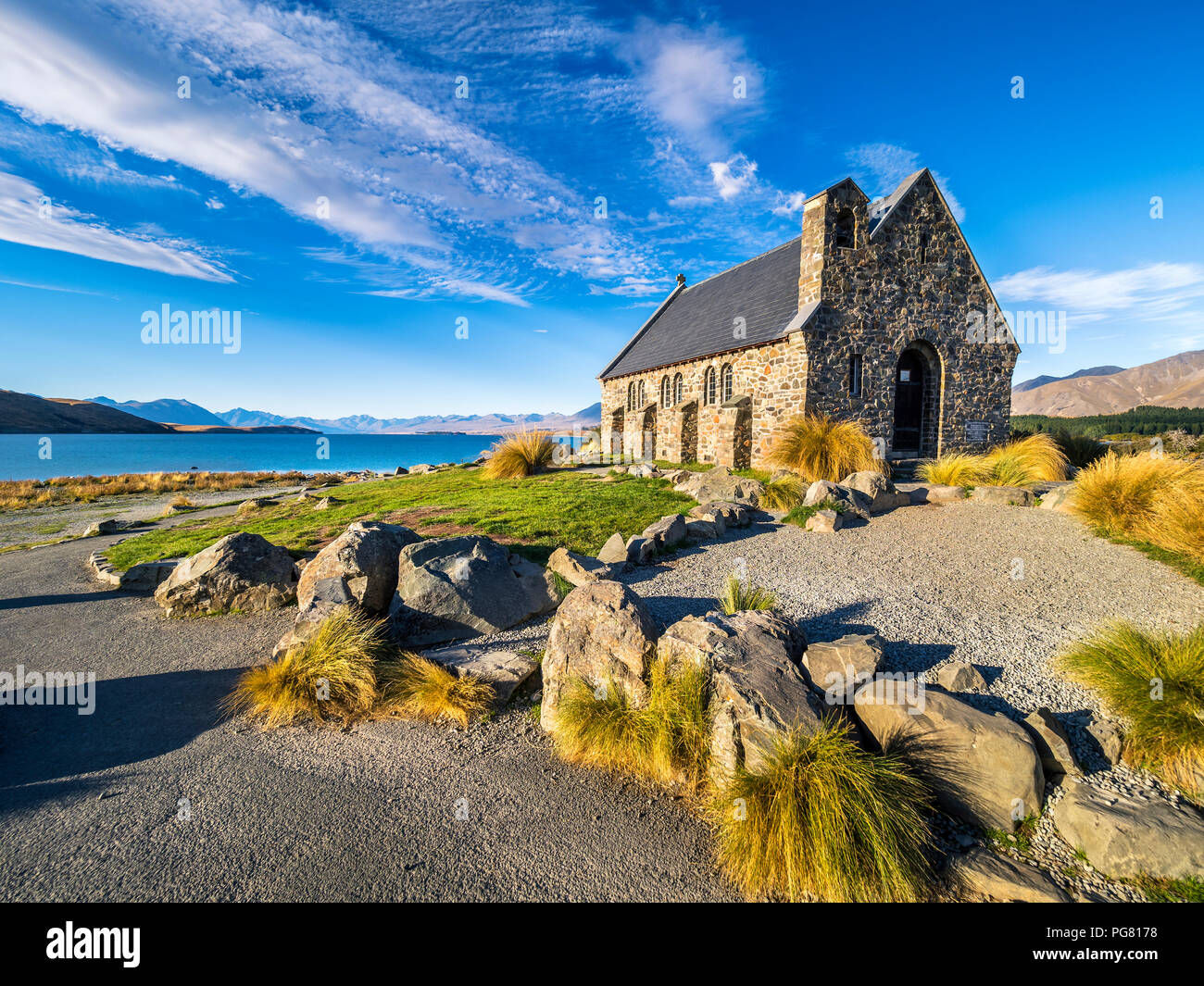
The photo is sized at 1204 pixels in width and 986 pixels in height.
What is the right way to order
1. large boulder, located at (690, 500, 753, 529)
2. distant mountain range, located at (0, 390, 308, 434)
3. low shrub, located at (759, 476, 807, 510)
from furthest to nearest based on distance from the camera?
1. distant mountain range, located at (0, 390, 308, 434)
2. low shrub, located at (759, 476, 807, 510)
3. large boulder, located at (690, 500, 753, 529)

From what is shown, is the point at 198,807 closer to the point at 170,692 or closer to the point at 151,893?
the point at 151,893

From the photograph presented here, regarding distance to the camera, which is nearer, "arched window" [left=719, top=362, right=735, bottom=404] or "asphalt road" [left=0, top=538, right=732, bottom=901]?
"asphalt road" [left=0, top=538, right=732, bottom=901]

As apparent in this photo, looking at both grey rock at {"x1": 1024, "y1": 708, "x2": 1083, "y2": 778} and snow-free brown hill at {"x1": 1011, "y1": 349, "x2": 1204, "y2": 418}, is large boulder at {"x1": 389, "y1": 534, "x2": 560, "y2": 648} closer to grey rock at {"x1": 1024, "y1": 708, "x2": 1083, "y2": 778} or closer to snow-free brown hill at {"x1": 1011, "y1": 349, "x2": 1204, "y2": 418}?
grey rock at {"x1": 1024, "y1": 708, "x2": 1083, "y2": 778}

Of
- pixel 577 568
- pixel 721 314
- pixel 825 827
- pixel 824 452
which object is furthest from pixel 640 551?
pixel 721 314

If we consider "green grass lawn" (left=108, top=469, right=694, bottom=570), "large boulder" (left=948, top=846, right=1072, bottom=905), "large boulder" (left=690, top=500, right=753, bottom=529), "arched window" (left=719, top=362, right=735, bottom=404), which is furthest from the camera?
"arched window" (left=719, top=362, right=735, bottom=404)

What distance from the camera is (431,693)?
4.73 m

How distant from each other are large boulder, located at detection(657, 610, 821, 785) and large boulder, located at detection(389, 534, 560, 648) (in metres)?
2.46

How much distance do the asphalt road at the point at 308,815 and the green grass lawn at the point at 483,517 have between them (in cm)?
399

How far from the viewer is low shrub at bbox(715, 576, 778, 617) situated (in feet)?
18.8

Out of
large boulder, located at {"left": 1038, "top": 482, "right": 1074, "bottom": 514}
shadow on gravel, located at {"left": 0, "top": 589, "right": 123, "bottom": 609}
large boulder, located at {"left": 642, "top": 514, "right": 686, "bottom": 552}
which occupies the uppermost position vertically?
large boulder, located at {"left": 1038, "top": 482, "right": 1074, "bottom": 514}

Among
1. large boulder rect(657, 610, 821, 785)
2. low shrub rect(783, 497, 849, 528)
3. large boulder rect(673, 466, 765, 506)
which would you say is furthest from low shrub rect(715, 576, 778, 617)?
large boulder rect(673, 466, 765, 506)

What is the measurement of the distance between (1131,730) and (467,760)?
17.2 ft

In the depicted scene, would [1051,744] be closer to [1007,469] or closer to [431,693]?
[431,693]
